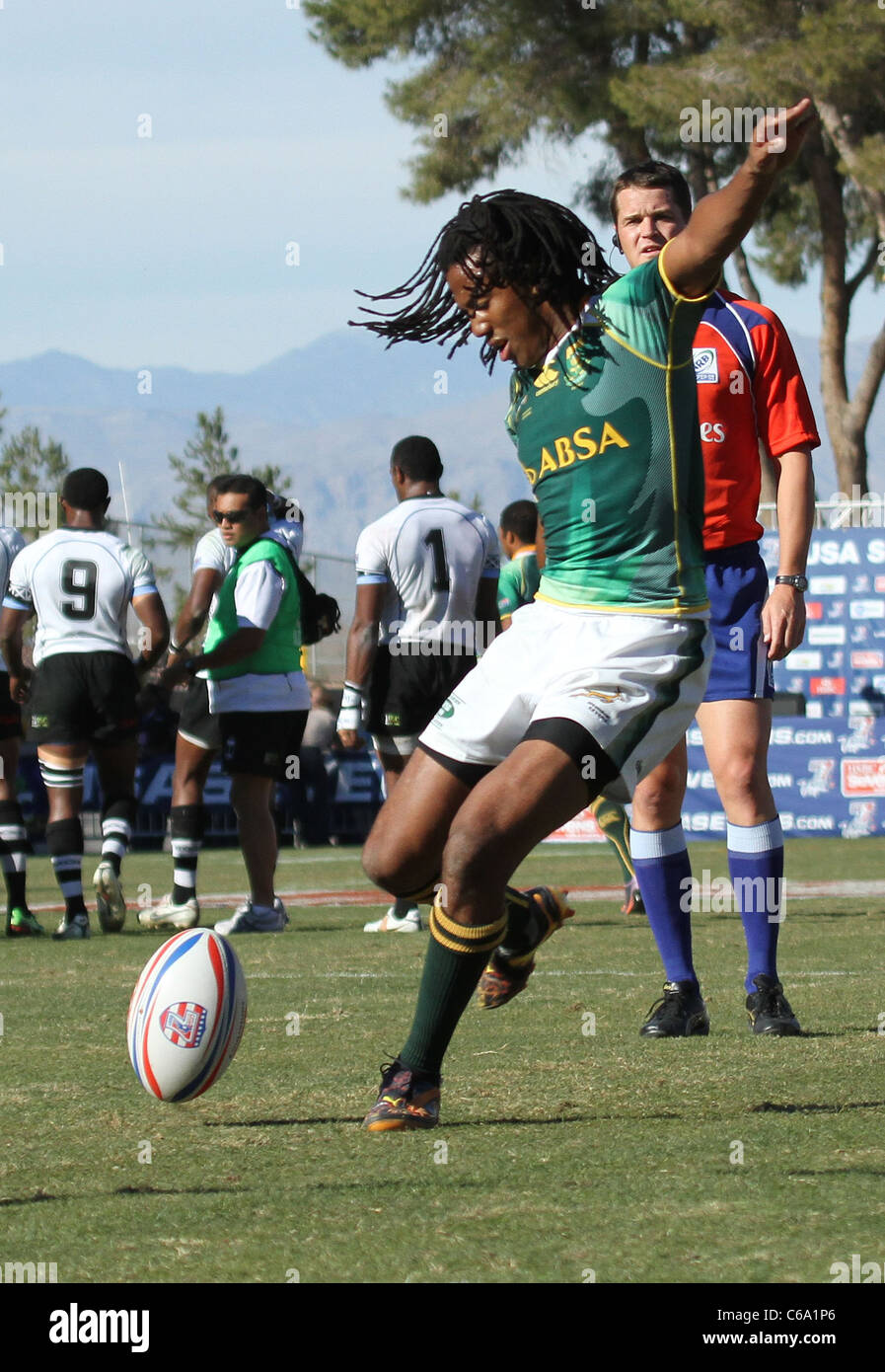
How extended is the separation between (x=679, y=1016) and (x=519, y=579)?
265 inches

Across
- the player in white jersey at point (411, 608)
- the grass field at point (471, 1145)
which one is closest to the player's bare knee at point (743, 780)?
the grass field at point (471, 1145)

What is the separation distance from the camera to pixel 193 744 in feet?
33.2

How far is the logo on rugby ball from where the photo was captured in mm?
4621

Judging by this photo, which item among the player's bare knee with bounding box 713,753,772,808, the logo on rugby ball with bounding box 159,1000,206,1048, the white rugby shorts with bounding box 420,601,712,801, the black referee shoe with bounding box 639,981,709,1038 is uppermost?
the white rugby shorts with bounding box 420,601,712,801

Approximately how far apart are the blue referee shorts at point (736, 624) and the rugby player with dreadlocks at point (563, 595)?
1.18 metres

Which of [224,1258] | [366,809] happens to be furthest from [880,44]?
[224,1258]

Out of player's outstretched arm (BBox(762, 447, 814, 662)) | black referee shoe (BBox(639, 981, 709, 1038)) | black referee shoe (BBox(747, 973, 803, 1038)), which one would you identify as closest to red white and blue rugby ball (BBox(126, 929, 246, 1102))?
black referee shoe (BBox(639, 981, 709, 1038))

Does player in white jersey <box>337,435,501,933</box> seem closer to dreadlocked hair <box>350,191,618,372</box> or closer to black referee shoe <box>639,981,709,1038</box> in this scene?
black referee shoe <box>639,981,709,1038</box>

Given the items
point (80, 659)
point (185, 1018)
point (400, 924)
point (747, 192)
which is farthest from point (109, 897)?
point (747, 192)

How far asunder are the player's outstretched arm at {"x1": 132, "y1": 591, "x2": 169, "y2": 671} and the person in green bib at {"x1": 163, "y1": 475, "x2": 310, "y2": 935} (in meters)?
0.25

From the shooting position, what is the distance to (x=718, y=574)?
579 cm

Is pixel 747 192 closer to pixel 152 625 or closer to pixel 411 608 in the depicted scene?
pixel 411 608
